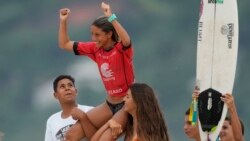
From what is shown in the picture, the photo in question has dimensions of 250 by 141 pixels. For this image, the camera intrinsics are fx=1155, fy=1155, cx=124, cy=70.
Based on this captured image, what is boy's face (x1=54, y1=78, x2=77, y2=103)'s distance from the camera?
11.5 metres

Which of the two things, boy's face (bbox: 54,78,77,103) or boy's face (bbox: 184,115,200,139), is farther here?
boy's face (bbox: 54,78,77,103)

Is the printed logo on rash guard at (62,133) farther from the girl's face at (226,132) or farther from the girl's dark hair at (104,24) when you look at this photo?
the girl's face at (226,132)

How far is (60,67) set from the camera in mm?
14750

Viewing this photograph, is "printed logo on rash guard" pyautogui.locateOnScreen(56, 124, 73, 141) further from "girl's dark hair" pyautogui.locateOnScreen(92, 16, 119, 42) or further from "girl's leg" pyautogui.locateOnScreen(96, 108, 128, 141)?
"girl's dark hair" pyautogui.locateOnScreen(92, 16, 119, 42)

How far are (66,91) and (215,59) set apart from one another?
1.67 m

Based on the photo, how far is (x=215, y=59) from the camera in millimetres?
10758

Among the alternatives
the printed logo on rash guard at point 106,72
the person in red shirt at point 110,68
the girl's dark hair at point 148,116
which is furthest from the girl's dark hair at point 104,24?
the girl's dark hair at point 148,116

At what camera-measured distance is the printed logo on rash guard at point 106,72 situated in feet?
34.4

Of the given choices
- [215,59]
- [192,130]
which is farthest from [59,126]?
[215,59]

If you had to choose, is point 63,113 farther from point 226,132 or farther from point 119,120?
point 226,132

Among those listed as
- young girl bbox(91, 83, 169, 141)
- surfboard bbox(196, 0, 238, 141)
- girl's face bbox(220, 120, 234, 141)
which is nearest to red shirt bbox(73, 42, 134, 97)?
young girl bbox(91, 83, 169, 141)

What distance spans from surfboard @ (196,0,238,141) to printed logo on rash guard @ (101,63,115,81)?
0.88 m

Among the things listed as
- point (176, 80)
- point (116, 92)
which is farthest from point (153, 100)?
point (176, 80)

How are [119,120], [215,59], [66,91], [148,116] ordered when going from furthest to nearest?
[66,91]
[215,59]
[119,120]
[148,116]
